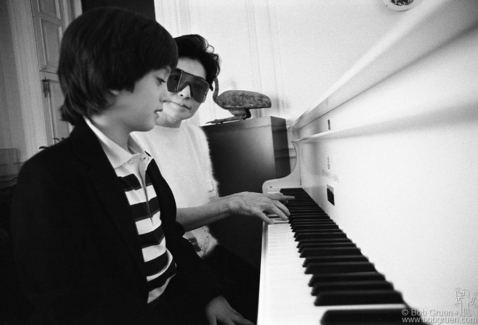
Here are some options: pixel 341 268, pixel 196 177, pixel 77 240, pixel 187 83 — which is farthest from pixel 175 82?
pixel 341 268

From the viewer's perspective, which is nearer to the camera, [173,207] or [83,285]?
[83,285]

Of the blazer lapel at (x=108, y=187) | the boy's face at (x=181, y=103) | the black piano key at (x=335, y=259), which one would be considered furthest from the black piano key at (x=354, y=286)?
the boy's face at (x=181, y=103)

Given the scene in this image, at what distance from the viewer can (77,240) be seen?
0.56 metres

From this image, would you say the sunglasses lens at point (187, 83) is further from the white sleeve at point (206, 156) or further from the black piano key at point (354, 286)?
the black piano key at point (354, 286)

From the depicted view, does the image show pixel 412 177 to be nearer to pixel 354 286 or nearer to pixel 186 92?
pixel 354 286

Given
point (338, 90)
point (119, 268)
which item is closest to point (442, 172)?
point (338, 90)

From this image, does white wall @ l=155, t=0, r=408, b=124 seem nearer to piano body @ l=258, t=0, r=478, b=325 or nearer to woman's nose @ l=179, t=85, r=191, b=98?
woman's nose @ l=179, t=85, r=191, b=98

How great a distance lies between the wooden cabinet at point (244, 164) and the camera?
67.9 inches

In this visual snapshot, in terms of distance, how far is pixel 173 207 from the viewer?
882mm

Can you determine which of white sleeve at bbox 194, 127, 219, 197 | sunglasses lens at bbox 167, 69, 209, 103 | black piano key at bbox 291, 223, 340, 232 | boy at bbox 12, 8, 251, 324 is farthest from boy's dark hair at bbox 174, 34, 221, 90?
black piano key at bbox 291, 223, 340, 232

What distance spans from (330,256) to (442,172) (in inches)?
13.7

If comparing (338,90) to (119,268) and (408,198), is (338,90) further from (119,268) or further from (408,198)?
(119,268)

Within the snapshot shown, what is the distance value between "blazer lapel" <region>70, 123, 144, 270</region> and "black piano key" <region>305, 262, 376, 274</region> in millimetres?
366

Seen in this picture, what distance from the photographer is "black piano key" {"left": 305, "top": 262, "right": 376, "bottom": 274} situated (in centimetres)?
60
